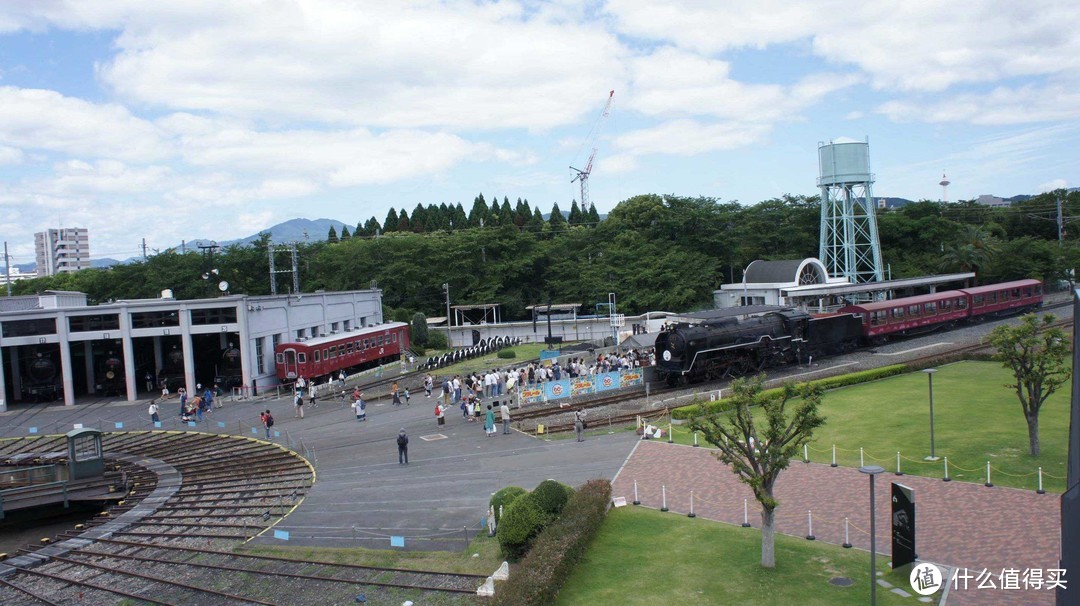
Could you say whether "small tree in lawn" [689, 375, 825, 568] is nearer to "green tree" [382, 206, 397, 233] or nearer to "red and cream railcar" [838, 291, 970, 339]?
"red and cream railcar" [838, 291, 970, 339]

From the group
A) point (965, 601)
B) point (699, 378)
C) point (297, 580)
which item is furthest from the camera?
point (699, 378)

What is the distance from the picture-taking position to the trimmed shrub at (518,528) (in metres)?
14.7

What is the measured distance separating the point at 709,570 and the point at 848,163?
171 feet

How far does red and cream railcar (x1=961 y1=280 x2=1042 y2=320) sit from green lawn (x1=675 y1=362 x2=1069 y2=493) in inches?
683

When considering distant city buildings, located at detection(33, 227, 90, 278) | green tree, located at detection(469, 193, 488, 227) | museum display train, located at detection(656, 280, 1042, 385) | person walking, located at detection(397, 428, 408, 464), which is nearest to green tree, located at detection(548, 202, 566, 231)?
green tree, located at detection(469, 193, 488, 227)

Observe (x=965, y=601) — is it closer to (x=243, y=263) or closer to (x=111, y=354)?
(x=111, y=354)

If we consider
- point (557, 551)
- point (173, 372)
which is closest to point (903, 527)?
point (557, 551)

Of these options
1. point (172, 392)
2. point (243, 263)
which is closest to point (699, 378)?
point (172, 392)

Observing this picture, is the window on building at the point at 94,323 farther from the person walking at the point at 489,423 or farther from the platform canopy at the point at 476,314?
the platform canopy at the point at 476,314

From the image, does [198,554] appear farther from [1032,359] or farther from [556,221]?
[556,221]

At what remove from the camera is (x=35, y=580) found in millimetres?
16844

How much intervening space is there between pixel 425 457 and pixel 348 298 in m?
28.4

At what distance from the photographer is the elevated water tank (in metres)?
58.2

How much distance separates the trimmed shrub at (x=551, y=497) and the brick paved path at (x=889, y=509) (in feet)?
8.61
